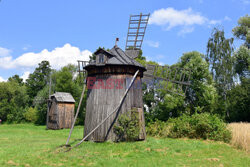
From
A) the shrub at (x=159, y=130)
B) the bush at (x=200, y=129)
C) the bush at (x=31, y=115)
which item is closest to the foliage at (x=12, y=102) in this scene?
the bush at (x=31, y=115)

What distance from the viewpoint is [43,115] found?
4012 cm

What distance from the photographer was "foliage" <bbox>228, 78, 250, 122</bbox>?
2438cm

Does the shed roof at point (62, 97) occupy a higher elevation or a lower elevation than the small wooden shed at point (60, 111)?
higher

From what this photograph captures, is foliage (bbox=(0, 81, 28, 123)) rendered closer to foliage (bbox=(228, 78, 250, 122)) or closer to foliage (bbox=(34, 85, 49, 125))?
foliage (bbox=(34, 85, 49, 125))

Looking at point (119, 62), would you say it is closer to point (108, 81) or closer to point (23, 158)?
point (108, 81)

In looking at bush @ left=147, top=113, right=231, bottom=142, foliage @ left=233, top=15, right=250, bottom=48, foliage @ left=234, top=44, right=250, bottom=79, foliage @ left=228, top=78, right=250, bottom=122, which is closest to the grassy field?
bush @ left=147, top=113, right=231, bottom=142

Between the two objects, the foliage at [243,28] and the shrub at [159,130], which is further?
the foliage at [243,28]

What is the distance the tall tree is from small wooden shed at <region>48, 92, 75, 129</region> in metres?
20.9

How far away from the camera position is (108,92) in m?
13.1

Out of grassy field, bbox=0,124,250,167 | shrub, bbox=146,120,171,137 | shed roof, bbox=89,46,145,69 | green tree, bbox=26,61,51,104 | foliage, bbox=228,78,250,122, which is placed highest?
green tree, bbox=26,61,51,104

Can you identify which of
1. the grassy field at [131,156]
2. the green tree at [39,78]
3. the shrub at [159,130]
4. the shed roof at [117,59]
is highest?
the green tree at [39,78]

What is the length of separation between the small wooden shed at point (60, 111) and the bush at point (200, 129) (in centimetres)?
1543

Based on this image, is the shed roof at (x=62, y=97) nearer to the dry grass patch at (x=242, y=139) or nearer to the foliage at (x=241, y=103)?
the foliage at (x=241, y=103)

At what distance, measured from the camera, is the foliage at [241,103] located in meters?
24.4
